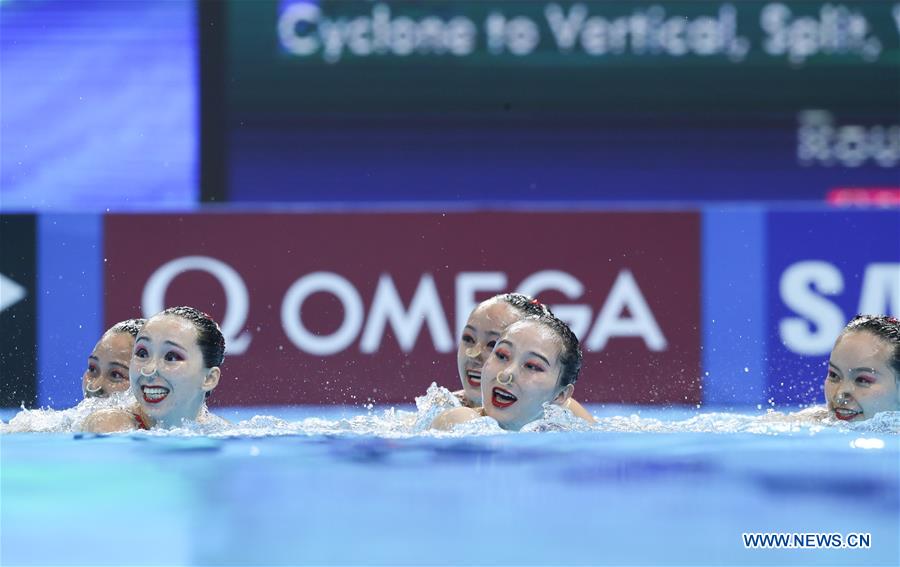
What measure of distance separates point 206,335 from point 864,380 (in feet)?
6.10

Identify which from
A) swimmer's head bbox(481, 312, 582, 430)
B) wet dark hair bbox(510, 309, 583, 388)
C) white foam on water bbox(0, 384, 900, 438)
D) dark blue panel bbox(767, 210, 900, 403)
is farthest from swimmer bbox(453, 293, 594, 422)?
dark blue panel bbox(767, 210, 900, 403)

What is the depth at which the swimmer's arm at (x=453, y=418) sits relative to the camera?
12.1ft

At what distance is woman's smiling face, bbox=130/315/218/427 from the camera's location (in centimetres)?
377

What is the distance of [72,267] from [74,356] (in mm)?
396

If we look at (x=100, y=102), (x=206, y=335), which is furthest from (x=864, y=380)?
(x=100, y=102)

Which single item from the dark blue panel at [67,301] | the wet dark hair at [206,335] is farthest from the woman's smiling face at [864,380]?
the dark blue panel at [67,301]

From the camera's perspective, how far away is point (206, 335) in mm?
3930

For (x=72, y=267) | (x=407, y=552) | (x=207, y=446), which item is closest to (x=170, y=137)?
(x=72, y=267)

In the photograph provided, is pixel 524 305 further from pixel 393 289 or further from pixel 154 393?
pixel 393 289

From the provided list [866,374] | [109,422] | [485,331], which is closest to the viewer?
[109,422]

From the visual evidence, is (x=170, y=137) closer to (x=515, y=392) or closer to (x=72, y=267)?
(x=72, y=267)

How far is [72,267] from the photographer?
235 inches
